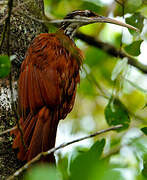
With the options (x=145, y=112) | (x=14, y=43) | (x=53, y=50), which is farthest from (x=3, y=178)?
(x=145, y=112)

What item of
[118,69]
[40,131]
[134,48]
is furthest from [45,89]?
[134,48]

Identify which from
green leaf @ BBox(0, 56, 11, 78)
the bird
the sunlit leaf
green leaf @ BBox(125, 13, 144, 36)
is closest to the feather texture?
the bird

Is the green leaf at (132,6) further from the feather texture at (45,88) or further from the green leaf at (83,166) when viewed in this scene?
the green leaf at (83,166)

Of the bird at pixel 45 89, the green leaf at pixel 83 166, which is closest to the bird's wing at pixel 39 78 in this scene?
the bird at pixel 45 89

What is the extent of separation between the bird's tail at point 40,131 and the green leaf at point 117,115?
41cm

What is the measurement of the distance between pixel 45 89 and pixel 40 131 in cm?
35

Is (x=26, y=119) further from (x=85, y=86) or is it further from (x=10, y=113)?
(x=85, y=86)

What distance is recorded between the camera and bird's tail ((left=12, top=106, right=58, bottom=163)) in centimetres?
244

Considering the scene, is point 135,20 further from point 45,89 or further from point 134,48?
point 45,89

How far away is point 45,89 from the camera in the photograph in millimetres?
2742

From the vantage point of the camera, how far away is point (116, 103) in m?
2.80

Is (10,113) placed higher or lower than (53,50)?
lower

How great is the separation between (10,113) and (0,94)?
150 mm

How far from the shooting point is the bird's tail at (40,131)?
2.44 metres
